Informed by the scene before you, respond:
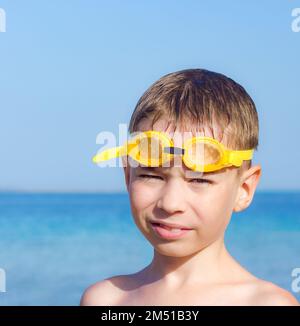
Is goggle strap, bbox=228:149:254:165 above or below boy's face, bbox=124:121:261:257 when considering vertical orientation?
above

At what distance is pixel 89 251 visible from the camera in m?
19.5

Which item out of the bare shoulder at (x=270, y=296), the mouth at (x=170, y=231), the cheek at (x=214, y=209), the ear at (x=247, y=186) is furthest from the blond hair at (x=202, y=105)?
the bare shoulder at (x=270, y=296)

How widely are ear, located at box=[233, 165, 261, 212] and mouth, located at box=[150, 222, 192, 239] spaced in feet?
1.20

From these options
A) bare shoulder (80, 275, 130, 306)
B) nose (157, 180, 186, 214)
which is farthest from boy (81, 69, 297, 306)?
bare shoulder (80, 275, 130, 306)

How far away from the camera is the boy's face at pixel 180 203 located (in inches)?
131

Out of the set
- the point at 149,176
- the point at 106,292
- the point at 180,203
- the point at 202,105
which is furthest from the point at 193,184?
the point at 106,292

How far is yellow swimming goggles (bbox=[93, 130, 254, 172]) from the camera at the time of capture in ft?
11.0

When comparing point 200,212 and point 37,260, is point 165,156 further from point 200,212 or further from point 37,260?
point 37,260

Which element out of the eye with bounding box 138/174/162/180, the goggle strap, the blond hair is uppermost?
the blond hair

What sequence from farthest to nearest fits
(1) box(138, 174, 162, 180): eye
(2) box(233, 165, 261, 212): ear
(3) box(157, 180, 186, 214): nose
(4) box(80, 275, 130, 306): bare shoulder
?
1. (4) box(80, 275, 130, 306): bare shoulder
2. (2) box(233, 165, 261, 212): ear
3. (1) box(138, 174, 162, 180): eye
4. (3) box(157, 180, 186, 214): nose

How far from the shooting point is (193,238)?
11.2 feet

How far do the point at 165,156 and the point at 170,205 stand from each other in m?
0.24

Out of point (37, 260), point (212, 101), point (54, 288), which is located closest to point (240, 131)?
point (212, 101)

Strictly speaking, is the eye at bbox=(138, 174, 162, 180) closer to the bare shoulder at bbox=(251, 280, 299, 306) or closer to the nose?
the nose
